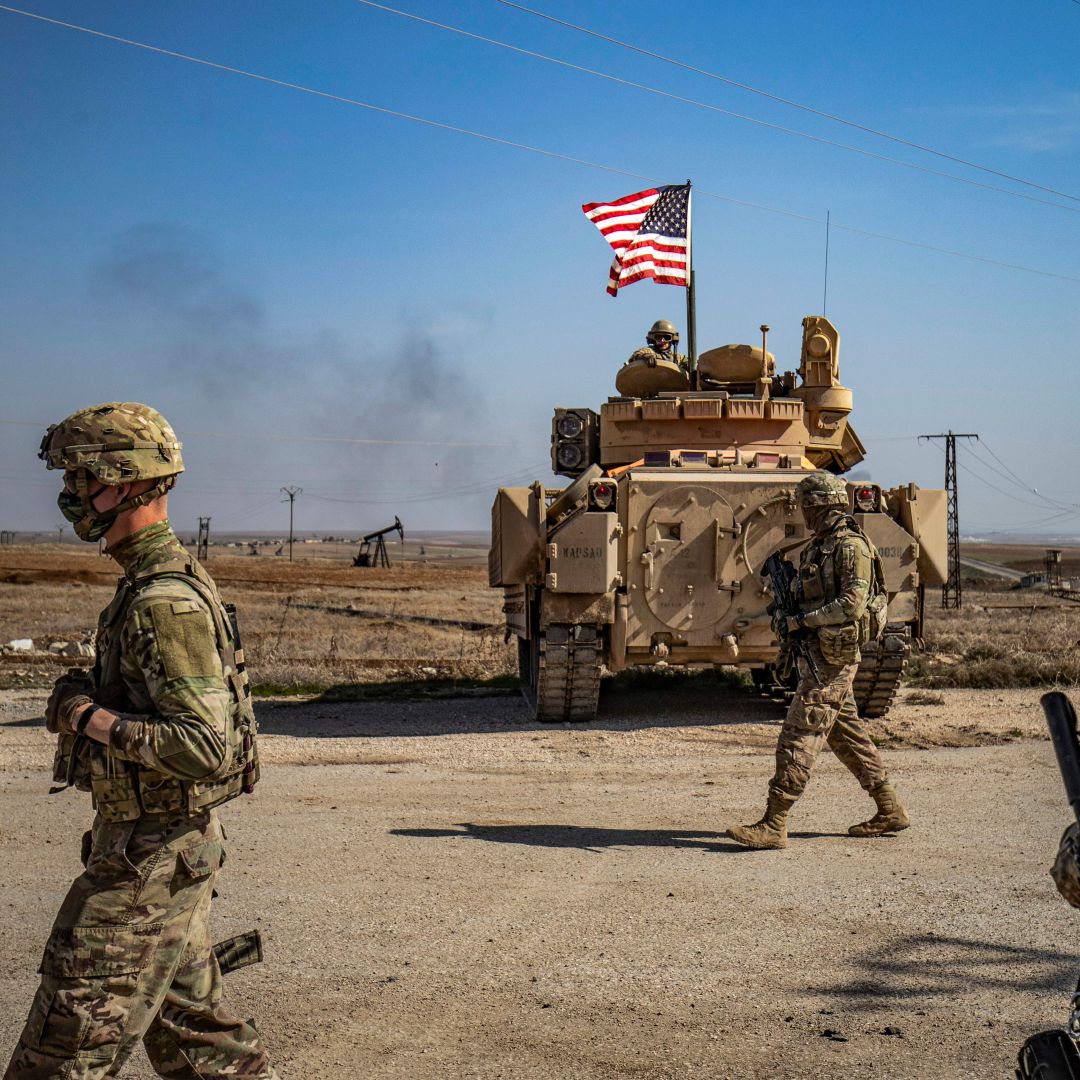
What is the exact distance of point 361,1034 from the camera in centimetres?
421

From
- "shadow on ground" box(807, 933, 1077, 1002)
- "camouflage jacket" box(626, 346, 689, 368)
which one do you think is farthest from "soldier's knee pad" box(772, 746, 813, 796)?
"camouflage jacket" box(626, 346, 689, 368)

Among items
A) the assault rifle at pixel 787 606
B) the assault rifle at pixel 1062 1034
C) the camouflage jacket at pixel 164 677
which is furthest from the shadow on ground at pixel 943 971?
the camouflage jacket at pixel 164 677

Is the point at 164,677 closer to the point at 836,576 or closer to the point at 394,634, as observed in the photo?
the point at 836,576

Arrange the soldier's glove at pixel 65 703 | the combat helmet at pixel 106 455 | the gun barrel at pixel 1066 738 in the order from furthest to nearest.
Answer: the combat helmet at pixel 106 455 < the soldier's glove at pixel 65 703 < the gun barrel at pixel 1066 738

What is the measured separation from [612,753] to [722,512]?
2.26 m

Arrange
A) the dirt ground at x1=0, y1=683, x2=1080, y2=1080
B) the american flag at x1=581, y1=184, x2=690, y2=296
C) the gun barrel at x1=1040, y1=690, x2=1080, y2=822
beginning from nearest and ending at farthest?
the gun barrel at x1=1040, y1=690, x2=1080, y2=822 < the dirt ground at x1=0, y1=683, x2=1080, y2=1080 < the american flag at x1=581, y1=184, x2=690, y2=296

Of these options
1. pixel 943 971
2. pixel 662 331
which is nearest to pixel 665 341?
pixel 662 331

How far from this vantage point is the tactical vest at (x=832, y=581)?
6.65 m

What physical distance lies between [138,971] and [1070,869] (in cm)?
195

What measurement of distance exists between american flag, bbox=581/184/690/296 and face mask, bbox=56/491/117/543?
40.9 feet

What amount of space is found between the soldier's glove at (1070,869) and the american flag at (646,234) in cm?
1320

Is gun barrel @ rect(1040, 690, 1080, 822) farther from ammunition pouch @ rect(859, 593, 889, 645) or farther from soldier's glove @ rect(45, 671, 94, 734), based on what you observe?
ammunition pouch @ rect(859, 593, 889, 645)

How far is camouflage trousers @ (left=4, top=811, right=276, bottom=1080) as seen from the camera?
2.87 m

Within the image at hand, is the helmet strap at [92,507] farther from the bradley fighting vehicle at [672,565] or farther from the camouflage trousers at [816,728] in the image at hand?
the bradley fighting vehicle at [672,565]
